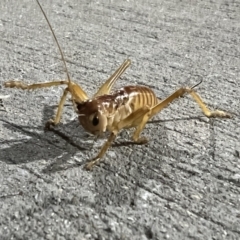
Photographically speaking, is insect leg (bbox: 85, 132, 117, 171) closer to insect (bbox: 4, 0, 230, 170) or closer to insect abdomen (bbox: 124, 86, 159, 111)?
insect (bbox: 4, 0, 230, 170)

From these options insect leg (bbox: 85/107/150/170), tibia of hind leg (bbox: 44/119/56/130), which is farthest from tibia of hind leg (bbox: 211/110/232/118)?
tibia of hind leg (bbox: 44/119/56/130)

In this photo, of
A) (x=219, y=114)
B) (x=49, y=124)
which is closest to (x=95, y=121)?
(x=49, y=124)

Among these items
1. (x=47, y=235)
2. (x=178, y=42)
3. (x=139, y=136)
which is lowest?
(x=47, y=235)

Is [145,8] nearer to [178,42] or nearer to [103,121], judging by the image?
[178,42]

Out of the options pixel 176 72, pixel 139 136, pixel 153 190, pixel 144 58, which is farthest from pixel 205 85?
pixel 153 190

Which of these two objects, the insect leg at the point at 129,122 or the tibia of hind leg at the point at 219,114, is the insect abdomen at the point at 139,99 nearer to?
the insect leg at the point at 129,122

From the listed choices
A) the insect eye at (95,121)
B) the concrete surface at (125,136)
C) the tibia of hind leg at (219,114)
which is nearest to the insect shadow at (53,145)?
the concrete surface at (125,136)

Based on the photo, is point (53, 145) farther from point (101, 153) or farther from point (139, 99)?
point (139, 99)
